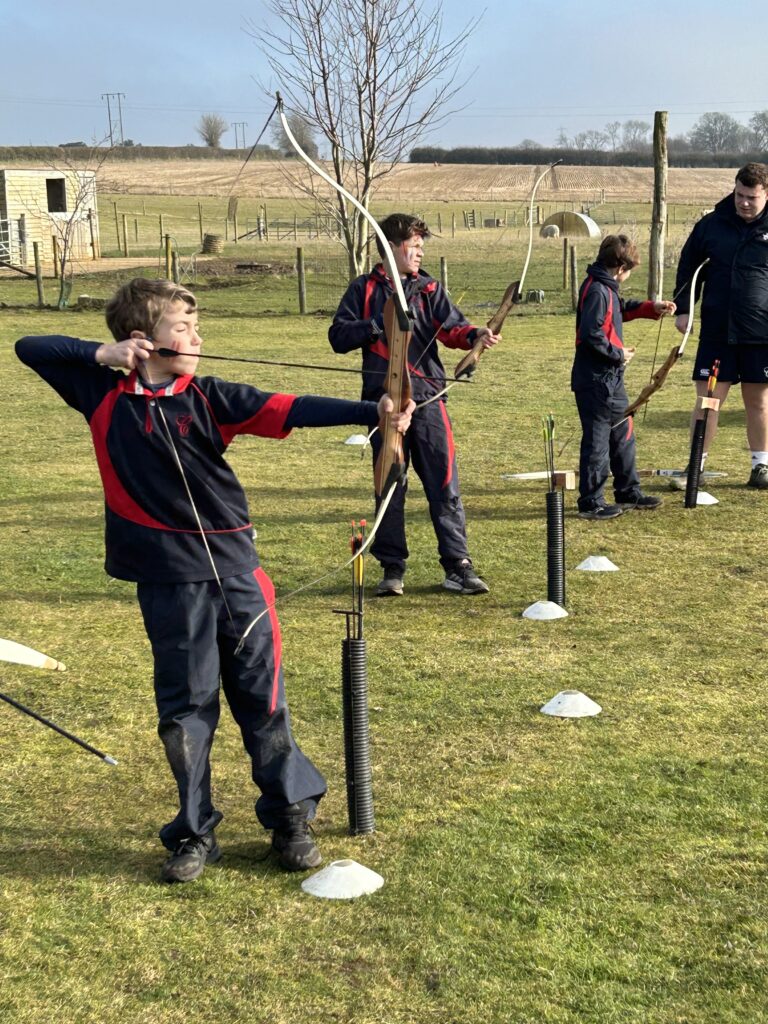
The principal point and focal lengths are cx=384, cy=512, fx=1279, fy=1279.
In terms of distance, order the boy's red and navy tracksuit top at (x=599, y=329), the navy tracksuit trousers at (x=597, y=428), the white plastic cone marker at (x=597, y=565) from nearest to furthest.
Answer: the white plastic cone marker at (x=597, y=565) → the boy's red and navy tracksuit top at (x=599, y=329) → the navy tracksuit trousers at (x=597, y=428)

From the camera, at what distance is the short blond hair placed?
12.6 feet

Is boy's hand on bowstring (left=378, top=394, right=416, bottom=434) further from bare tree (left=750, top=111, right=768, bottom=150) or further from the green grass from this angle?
bare tree (left=750, top=111, right=768, bottom=150)

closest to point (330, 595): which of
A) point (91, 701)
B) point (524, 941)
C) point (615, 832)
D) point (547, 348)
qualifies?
point (91, 701)

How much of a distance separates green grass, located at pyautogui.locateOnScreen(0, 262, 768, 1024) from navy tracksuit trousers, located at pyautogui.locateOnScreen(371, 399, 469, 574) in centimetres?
27

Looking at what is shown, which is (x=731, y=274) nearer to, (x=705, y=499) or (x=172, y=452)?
(x=705, y=499)

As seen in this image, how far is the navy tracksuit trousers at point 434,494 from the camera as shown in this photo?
682cm

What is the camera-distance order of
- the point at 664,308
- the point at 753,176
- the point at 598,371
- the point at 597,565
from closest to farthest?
the point at 597,565 → the point at 664,308 → the point at 598,371 → the point at 753,176

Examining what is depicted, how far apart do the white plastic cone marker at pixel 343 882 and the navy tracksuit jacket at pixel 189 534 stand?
10.1 inches

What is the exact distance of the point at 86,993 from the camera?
10.8ft

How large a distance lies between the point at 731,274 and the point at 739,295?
6.4 inches

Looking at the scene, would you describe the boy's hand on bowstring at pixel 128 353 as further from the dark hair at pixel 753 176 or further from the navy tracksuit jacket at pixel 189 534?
the dark hair at pixel 753 176

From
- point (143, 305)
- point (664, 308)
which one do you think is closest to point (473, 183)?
point (664, 308)

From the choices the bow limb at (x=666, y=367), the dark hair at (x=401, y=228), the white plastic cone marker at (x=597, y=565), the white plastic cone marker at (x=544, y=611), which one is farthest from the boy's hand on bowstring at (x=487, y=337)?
the bow limb at (x=666, y=367)

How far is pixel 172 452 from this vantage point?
3.80 m
